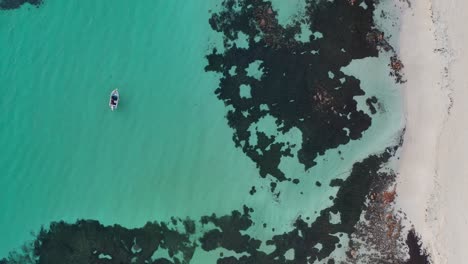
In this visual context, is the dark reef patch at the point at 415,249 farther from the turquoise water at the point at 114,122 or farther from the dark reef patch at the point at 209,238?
the turquoise water at the point at 114,122

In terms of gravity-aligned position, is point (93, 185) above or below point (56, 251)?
above

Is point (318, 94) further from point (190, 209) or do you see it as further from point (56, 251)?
point (56, 251)

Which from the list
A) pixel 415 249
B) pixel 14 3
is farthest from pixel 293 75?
pixel 14 3

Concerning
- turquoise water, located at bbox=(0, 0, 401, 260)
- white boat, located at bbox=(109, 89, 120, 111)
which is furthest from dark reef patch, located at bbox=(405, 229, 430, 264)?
white boat, located at bbox=(109, 89, 120, 111)

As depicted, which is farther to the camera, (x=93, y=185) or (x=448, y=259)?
(x=93, y=185)

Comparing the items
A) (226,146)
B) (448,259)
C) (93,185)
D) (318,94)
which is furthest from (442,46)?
(93,185)

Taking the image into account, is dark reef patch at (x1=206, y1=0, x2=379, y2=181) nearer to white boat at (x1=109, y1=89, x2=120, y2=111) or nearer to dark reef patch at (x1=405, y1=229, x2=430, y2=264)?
white boat at (x1=109, y1=89, x2=120, y2=111)

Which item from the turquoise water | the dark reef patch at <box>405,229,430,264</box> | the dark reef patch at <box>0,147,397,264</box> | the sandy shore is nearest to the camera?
the sandy shore

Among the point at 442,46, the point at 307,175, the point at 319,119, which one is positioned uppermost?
the point at 442,46
